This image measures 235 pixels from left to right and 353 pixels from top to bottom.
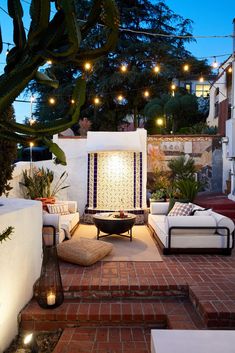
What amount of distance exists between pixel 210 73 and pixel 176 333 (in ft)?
64.4

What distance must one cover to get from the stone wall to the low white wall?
→ 23.2 ft

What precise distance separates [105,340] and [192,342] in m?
2.18

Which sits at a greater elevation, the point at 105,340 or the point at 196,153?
the point at 196,153

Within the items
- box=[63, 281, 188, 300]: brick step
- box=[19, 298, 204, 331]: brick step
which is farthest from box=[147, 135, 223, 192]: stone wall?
box=[19, 298, 204, 331]: brick step

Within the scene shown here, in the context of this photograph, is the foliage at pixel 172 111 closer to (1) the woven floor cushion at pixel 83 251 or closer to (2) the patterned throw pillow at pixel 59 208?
(2) the patterned throw pillow at pixel 59 208

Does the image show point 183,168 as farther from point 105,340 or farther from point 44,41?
point 44,41

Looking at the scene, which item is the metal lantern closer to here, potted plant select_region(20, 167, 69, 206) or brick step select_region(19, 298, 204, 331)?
brick step select_region(19, 298, 204, 331)

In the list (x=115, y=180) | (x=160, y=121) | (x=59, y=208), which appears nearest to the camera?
(x=59, y=208)

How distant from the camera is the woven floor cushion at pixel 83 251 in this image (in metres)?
4.97

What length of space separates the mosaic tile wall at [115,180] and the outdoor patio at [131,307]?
4412 millimetres

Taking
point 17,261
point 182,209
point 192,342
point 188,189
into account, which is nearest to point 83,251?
point 17,261

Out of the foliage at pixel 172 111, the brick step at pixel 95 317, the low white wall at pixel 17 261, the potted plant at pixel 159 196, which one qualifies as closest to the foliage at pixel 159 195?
the potted plant at pixel 159 196

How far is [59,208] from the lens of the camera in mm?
7543

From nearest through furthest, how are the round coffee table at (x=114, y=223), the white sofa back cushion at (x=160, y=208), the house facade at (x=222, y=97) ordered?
the round coffee table at (x=114, y=223)
the white sofa back cushion at (x=160, y=208)
the house facade at (x=222, y=97)
